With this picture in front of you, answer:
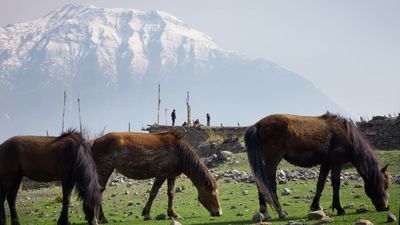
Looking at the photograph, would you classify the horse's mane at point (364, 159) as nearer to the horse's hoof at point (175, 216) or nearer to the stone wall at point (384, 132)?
the horse's hoof at point (175, 216)

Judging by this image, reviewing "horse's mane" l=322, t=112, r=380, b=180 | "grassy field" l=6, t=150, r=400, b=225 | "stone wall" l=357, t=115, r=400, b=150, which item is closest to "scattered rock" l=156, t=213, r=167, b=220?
"grassy field" l=6, t=150, r=400, b=225

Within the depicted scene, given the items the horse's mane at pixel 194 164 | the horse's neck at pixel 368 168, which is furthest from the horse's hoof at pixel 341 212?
the horse's mane at pixel 194 164

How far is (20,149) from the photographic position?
612 inches

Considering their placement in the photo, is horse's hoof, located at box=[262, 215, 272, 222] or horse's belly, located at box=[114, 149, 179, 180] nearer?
horse's hoof, located at box=[262, 215, 272, 222]

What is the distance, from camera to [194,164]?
1733cm

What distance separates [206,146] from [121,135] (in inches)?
1087

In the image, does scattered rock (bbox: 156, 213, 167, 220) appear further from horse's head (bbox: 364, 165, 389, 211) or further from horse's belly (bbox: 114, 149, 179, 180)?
horse's head (bbox: 364, 165, 389, 211)

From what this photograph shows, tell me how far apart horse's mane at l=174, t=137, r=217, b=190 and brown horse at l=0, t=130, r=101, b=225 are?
311cm

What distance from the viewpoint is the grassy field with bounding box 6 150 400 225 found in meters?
15.7

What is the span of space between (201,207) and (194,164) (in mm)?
2605

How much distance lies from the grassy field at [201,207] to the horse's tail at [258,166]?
29.3 inches

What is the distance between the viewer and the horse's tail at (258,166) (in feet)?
50.6

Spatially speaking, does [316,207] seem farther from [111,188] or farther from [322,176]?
[111,188]

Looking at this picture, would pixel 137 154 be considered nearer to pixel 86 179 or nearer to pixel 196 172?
pixel 196 172
